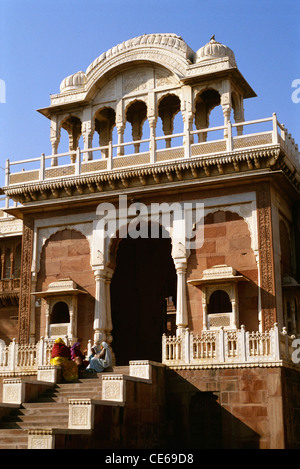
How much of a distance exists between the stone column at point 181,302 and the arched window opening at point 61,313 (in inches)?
140

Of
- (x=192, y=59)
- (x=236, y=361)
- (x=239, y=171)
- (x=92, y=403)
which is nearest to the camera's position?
(x=92, y=403)

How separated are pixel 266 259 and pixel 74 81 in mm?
8544

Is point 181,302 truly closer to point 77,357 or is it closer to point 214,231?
point 214,231

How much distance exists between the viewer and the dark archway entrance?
72.2ft

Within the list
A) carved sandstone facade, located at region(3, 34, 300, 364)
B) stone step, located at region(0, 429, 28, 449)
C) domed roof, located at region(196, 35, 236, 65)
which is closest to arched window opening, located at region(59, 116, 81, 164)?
carved sandstone facade, located at region(3, 34, 300, 364)

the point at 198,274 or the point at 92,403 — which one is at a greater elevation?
the point at 198,274

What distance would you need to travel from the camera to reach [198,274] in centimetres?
1809

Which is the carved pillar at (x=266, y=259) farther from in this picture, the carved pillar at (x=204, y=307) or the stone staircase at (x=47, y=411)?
the stone staircase at (x=47, y=411)

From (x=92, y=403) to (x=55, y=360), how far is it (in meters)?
3.53

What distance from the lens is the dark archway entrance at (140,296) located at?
22016mm

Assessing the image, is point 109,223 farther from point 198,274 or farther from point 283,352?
point 283,352

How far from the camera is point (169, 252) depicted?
22.7 m

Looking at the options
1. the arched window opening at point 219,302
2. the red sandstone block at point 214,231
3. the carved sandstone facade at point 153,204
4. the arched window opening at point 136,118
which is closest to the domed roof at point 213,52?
the carved sandstone facade at point 153,204

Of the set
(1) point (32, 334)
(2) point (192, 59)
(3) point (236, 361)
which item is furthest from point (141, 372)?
(2) point (192, 59)
